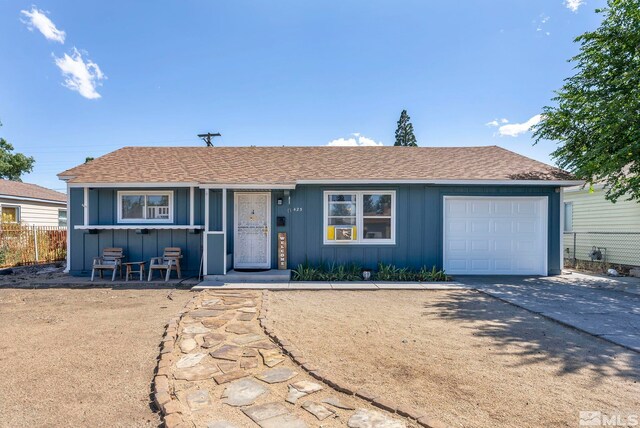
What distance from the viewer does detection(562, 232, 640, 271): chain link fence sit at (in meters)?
10.4

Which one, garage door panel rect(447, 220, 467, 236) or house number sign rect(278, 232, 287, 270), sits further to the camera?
garage door panel rect(447, 220, 467, 236)

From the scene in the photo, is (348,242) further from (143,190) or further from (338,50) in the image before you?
(338,50)

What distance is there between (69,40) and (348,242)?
11.8 meters

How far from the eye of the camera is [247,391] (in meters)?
2.88

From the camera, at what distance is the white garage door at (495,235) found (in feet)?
29.9

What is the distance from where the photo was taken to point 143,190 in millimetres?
8992

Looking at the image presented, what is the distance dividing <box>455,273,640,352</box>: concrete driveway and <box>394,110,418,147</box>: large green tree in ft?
82.0

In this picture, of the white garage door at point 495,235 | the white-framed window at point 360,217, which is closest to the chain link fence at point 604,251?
the white garage door at point 495,235

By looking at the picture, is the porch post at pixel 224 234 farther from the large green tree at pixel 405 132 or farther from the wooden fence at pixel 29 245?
the large green tree at pixel 405 132

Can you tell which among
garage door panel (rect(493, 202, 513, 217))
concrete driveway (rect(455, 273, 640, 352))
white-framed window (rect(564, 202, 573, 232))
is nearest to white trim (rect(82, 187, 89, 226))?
concrete driveway (rect(455, 273, 640, 352))

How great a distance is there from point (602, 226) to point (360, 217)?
31.5 feet

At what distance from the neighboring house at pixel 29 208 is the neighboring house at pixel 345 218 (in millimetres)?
7641

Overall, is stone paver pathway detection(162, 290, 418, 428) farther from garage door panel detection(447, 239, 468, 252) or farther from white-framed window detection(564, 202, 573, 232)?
white-framed window detection(564, 202, 573, 232)

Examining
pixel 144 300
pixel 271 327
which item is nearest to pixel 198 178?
pixel 144 300
